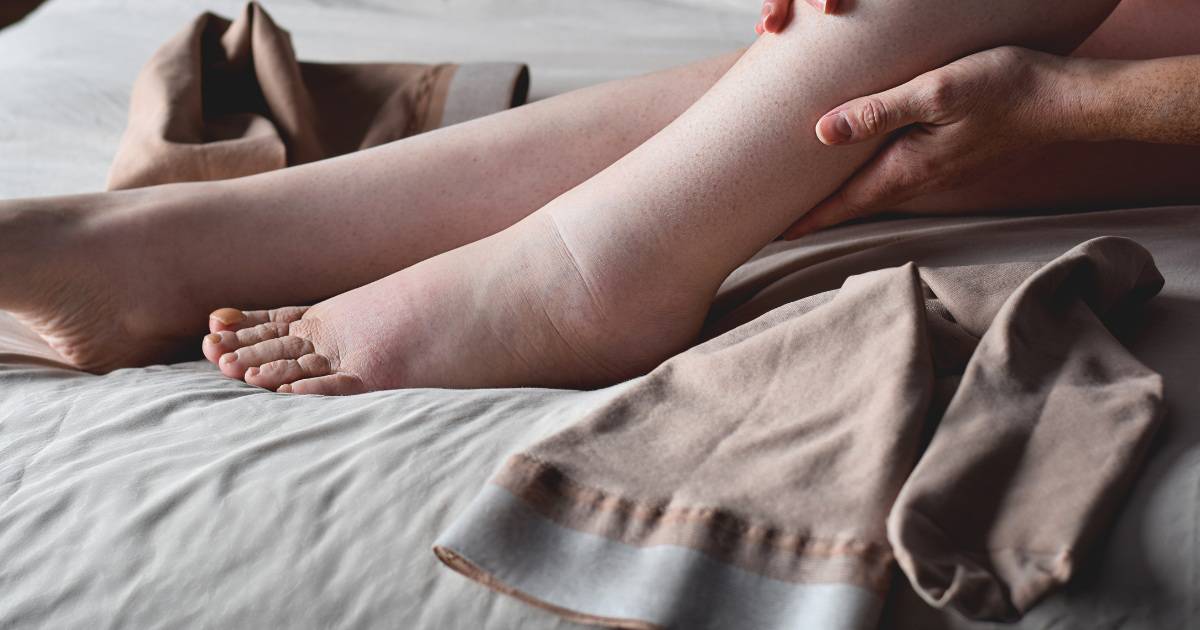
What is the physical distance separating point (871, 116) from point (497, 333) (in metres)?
0.30

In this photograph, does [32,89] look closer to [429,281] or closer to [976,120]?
[429,281]

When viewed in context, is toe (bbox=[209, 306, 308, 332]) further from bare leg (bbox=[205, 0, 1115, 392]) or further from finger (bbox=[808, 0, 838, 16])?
finger (bbox=[808, 0, 838, 16])

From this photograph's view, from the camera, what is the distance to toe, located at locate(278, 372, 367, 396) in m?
0.73

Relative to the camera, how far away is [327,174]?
2.91 feet

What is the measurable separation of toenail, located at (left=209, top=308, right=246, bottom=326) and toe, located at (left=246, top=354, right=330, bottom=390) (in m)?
0.07

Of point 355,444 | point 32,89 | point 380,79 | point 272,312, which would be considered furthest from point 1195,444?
point 32,89

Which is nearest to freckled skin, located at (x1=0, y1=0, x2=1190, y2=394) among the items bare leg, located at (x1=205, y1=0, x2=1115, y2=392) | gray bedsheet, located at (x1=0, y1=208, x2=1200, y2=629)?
bare leg, located at (x1=205, y1=0, x2=1115, y2=392)

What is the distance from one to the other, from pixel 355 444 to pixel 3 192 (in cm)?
77

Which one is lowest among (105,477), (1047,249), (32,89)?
(1047,249)

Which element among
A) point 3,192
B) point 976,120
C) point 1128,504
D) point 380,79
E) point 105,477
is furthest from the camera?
point 380,79

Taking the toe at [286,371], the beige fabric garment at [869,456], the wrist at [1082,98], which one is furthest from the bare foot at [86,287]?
the wrist at [1082,98]

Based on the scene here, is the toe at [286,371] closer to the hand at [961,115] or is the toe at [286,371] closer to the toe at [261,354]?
the toe at [261,354]

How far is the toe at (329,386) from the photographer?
735 mm

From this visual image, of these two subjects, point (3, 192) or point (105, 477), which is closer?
point (105, 477)
